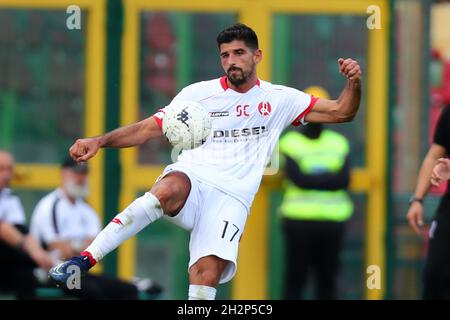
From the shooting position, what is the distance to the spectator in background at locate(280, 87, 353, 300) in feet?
35.0

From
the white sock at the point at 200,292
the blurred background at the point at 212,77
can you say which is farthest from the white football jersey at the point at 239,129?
the blurred background at the point at 212,77

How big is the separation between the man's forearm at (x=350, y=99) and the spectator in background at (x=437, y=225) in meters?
0.93

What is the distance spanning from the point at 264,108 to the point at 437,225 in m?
1.58

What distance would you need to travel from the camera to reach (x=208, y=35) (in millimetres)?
11383

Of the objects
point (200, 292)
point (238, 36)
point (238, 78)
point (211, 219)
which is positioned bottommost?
point (200, 292)

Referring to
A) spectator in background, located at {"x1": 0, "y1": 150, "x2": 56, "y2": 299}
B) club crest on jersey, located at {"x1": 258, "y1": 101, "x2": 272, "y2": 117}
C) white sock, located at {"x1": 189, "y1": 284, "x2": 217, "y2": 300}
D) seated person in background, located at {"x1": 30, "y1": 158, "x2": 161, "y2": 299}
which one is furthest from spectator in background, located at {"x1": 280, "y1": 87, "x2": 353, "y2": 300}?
white sock, located at {"x1": 189, "y1": 284, "x2": 217, "y2": 300}

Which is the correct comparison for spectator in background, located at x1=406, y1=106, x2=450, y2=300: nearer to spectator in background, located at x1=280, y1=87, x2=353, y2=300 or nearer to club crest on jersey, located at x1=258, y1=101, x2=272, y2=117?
club crest on jersey, located at x1=258, y1=101, x2=272, y2=117

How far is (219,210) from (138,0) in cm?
378

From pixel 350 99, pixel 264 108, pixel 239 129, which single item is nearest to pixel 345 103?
pixel 350 99

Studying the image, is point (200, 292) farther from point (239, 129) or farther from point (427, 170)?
point (427, 170)

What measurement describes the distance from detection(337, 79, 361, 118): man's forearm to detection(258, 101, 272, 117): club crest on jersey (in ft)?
1.47

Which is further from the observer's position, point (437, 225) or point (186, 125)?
point (437, 225)

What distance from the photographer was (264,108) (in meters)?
8.12

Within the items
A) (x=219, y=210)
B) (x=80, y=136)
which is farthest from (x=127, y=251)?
(x=219, y=210)
